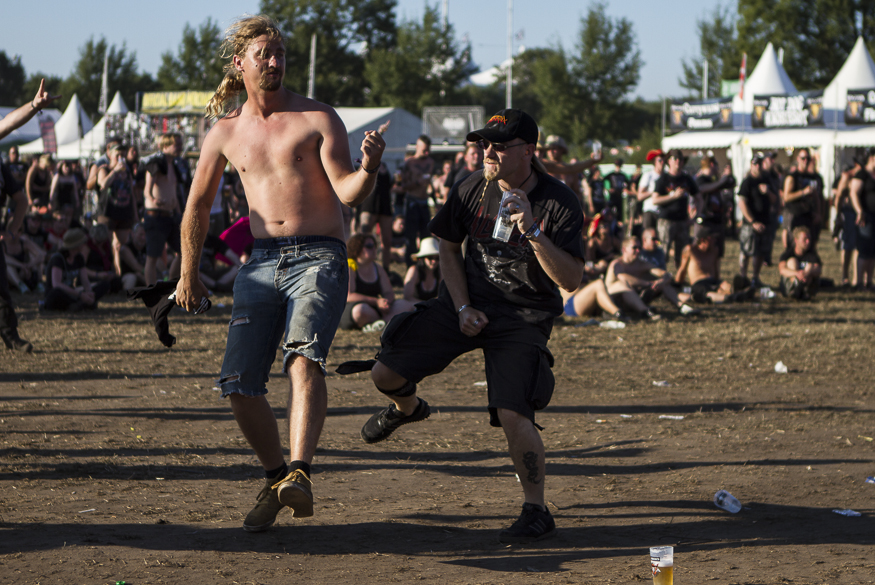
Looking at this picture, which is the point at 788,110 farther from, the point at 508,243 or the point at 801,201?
the point at 508,243

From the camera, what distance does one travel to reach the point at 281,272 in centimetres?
Result: 397

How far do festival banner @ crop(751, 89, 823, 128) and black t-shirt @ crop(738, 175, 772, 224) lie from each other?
18147 mm

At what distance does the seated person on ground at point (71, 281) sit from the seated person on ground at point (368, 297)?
11.6ft

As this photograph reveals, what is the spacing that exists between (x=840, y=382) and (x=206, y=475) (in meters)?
5.44

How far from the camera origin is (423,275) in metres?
11.5

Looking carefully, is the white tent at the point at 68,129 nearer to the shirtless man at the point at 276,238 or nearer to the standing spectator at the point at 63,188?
the standing spectator at the point at 63,188

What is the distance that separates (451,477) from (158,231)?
7560mm

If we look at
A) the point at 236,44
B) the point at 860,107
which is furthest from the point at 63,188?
the point at 860,107

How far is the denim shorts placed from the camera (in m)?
3.84

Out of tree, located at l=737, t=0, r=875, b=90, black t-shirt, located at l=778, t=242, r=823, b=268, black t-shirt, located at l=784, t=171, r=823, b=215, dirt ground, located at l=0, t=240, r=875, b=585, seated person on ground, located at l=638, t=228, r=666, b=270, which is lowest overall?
dirt ground, located at l=0, t=240, r=875, b=585

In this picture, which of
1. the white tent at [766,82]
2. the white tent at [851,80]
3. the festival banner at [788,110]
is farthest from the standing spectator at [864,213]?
the white tent at [766,82]

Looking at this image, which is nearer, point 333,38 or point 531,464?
point 531,464

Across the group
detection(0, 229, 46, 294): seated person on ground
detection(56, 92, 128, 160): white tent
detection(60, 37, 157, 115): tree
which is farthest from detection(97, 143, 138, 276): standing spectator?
detection(60, 37, 157, 115): tree

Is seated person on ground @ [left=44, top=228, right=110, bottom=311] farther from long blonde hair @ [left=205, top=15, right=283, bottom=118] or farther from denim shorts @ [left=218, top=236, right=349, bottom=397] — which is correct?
denim shorts @ [left=218, top=236, right=349, bottom=397]
